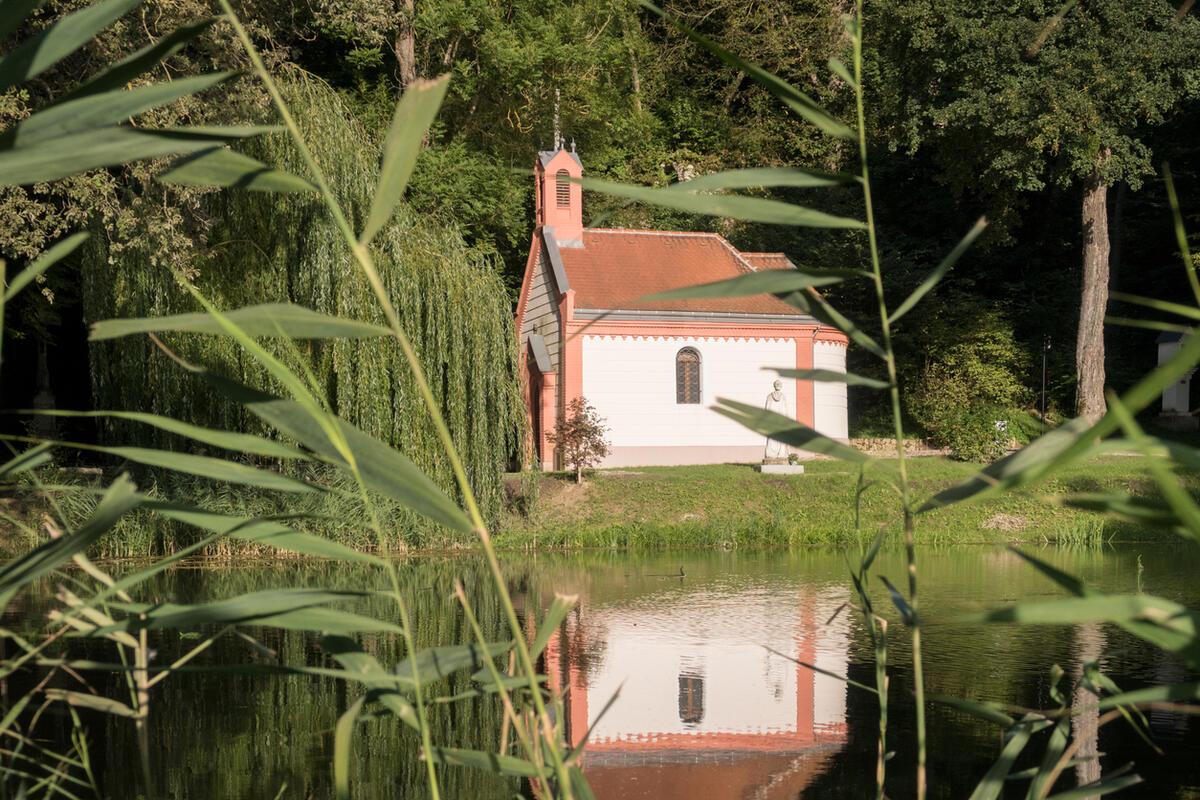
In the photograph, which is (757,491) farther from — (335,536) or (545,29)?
(545,29)

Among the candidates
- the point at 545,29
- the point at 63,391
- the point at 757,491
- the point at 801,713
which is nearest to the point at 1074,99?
the point at 757,491

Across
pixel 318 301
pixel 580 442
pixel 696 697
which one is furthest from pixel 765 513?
pixel 696 697

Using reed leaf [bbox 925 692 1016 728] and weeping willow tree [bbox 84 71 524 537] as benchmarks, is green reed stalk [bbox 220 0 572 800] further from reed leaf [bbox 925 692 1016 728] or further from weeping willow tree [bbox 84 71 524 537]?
weeping willow tree [bbox 84 71 524 537]

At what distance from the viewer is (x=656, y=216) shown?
31.4 meters

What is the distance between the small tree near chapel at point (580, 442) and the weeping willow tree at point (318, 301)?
3.74 metres

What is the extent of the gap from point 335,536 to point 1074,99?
1440 cm

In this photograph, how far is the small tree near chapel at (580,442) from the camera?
20484 millimetres

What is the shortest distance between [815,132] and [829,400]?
10.9 m

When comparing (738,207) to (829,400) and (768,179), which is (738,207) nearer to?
(768,179)

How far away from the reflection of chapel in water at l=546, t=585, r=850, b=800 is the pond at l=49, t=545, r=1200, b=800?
0.02 meters

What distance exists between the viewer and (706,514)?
735 inches

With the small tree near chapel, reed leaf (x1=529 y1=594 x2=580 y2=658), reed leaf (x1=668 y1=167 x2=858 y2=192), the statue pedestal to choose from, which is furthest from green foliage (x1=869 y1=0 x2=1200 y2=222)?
reed leaf (x1=529 y1=594 x2=580 y2=658)

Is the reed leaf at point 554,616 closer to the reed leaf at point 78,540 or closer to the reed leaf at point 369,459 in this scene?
the reed leaf at point 369,459

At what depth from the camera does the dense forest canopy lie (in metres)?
14.8
